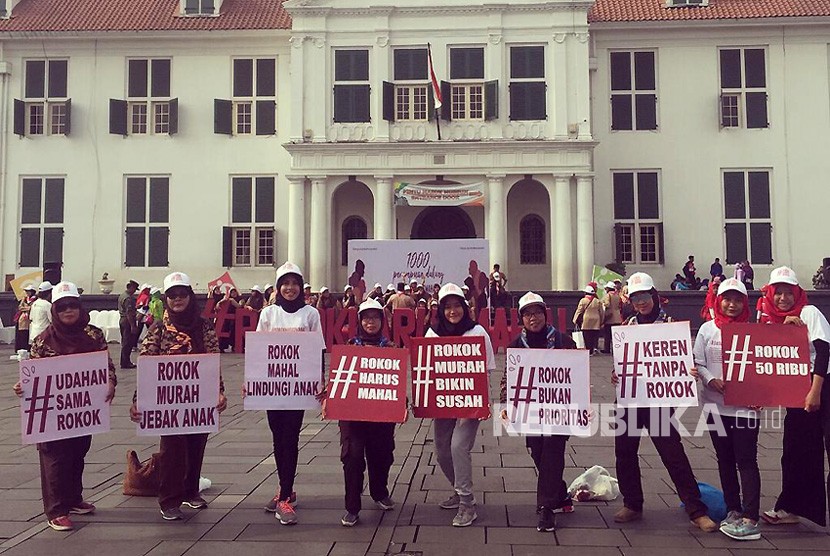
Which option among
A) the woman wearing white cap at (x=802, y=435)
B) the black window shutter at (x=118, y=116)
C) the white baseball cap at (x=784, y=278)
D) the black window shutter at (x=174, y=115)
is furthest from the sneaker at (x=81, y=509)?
the black window shutter at (x=118, y=116)

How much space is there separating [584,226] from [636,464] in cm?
1758

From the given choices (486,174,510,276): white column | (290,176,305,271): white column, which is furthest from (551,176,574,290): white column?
(290,176,305,271): white column

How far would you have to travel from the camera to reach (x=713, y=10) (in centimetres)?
2423

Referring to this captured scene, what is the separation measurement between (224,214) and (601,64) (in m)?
14.3

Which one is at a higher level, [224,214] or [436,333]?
[224,214]

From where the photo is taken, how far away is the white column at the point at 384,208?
73.2 feet

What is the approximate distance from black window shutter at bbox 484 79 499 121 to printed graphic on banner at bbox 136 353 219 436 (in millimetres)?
18448

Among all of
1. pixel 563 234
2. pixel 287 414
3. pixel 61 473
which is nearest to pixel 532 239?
pixel 563 234

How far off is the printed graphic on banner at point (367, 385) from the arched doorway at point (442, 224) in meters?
19.8

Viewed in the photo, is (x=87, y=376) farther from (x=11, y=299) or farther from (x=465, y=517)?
(x=11, y=299)

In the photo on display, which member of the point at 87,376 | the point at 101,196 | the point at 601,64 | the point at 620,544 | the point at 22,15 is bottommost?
the point at 620,544

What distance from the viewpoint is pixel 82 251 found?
25.0m

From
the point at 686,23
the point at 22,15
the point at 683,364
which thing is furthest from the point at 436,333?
the point at 22,15

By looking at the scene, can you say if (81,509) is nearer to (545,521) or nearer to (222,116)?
(545,521)
